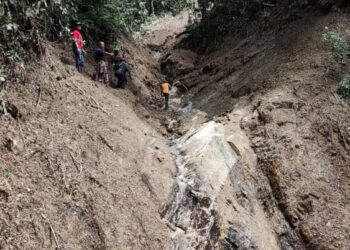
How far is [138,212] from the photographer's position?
10.7 metres

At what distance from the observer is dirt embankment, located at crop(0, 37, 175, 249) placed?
8.94 meters

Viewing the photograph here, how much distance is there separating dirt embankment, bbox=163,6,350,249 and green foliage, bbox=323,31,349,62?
0.96 ft

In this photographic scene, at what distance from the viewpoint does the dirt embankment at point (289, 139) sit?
12609 mm

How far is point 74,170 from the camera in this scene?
33.7ft

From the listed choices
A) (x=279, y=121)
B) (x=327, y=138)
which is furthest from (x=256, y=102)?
(x=327, y=138)

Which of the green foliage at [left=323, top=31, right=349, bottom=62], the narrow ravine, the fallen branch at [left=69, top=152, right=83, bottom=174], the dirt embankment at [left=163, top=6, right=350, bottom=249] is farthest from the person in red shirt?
the green foliage at [left=323, top=31, right=349, bottom=62]

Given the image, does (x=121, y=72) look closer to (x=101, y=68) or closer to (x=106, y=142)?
(x=101, y=68)

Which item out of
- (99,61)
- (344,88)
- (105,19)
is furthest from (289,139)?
(105,19)

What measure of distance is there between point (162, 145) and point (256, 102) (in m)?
3.69

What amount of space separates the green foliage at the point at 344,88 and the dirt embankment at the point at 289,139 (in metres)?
0.19

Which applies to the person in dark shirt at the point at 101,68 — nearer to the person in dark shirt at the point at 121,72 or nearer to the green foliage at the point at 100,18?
the person in dark shirt at the point at 121,72

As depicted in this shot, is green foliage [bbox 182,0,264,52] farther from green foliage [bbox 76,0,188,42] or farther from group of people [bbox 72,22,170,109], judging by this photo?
group of people [bbox 72,22,170,109]

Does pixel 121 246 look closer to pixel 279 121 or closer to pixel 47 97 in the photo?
pixel 47 97

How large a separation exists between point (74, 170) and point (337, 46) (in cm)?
1067
